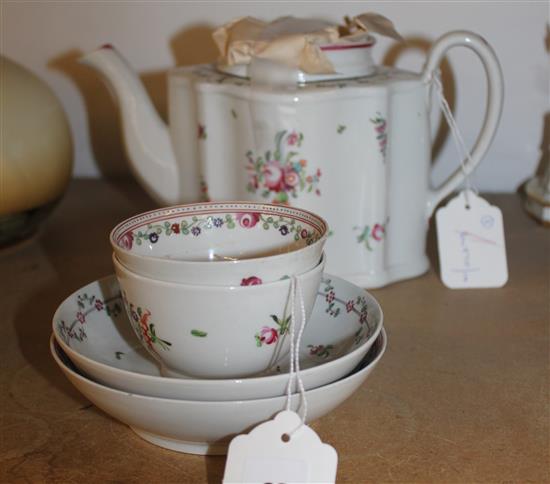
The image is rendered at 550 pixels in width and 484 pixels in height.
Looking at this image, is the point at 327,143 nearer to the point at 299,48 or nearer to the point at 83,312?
the point at 299,48

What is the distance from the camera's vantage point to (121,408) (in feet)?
1.47

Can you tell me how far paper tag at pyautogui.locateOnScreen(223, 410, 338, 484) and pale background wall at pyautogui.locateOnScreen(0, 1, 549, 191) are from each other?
2.21ft

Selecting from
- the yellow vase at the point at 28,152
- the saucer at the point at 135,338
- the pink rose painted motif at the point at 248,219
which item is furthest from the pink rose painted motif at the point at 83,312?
the yellow vase at the point at 28,152

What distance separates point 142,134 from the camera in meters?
0.82

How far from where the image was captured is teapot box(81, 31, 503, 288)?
0.71m

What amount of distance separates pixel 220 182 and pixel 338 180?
0.11 metres

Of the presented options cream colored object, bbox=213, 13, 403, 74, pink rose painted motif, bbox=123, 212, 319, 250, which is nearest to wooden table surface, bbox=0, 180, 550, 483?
pink rose painted motif, bbox=123, 212, 319, 250

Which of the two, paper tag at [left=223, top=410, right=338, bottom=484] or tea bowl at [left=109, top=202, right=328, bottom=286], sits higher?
tea bowl at [left=109, top=202, right=328, bottom=286]

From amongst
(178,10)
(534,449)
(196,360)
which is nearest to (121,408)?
(196,360)

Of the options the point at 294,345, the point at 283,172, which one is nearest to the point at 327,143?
the point at 283,172

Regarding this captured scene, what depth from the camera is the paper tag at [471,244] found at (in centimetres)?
77

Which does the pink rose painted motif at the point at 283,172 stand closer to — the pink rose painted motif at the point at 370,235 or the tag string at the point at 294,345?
the pink rose painted motif at the point at 370,235

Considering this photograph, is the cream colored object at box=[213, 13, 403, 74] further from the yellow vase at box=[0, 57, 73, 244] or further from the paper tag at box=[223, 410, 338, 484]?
the paper tag at box=[223, 410, 338, 484]

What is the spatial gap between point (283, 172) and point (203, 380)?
12.4 inches
